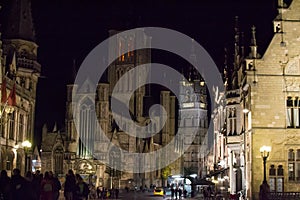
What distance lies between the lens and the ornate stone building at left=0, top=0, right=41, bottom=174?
45.6 meters

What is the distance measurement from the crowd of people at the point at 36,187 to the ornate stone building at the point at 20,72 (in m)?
22.2

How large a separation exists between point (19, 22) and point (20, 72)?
5662 mm

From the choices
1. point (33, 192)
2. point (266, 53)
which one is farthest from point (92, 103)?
point (33, 192)

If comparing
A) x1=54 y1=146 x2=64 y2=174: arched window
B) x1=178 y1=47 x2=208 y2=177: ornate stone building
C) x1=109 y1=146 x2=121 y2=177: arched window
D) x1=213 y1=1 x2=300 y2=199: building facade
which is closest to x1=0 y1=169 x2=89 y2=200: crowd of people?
x1=213 y1=1 x2=300 y2=199: building facade

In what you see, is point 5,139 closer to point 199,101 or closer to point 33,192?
point 33,192

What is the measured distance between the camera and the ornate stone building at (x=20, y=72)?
1795 inches

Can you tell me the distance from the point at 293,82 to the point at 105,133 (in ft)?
199

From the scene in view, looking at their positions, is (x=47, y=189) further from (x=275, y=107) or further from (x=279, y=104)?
(x=279, y=104)

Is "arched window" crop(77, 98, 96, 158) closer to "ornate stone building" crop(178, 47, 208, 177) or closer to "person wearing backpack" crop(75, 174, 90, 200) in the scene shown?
"ornate stone building" crop(178, 47, 208, 177)

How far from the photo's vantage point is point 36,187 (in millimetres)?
19516

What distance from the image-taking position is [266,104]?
36.5 metres

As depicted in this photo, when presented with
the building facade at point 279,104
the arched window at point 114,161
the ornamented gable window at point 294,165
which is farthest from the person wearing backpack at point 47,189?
the arched window at point 114,161

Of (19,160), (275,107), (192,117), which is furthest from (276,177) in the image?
(192,117)

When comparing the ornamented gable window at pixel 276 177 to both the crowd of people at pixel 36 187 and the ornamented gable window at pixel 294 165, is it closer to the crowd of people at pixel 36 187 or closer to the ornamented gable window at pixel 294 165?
the ornamented gable window at pixel 294 165
